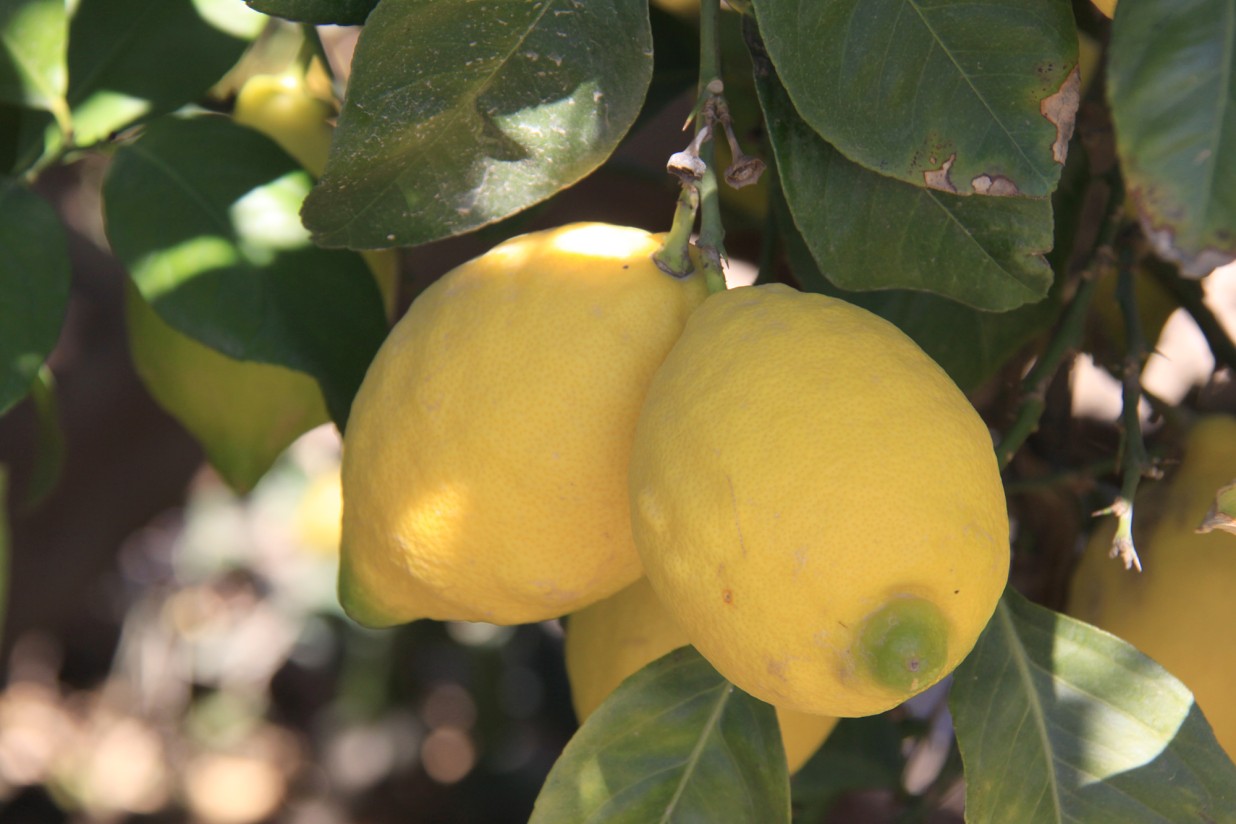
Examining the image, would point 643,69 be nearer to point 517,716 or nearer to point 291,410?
point 291,410

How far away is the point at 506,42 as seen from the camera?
0.49m

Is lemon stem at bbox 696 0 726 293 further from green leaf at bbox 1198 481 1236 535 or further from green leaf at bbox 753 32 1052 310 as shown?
green leaf at bbox 1198 481 1236 535

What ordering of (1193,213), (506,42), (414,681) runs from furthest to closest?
(414,681)
(506,42)
(1193,213)

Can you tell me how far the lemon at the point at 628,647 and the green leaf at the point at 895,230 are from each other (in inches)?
7.3

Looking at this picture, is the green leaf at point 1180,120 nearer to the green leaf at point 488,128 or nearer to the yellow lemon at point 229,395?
the green leaf at point 488,128

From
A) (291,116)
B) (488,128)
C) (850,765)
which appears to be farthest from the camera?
(850,765)

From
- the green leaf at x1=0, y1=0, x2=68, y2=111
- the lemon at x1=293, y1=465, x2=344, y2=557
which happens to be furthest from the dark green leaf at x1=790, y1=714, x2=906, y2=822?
the lemon at x1=293, y1=465, x2=344, y2=557

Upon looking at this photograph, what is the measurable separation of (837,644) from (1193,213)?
0.18m

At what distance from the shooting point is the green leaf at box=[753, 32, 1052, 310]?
494 millimetres

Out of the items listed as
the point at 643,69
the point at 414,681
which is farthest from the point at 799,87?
the point at 414,681

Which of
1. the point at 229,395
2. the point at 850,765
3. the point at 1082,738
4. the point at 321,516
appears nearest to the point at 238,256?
the point at 229,395

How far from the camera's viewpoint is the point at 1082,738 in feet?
1.67

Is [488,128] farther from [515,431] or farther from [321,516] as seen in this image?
[321,516]

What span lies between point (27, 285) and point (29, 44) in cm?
15
